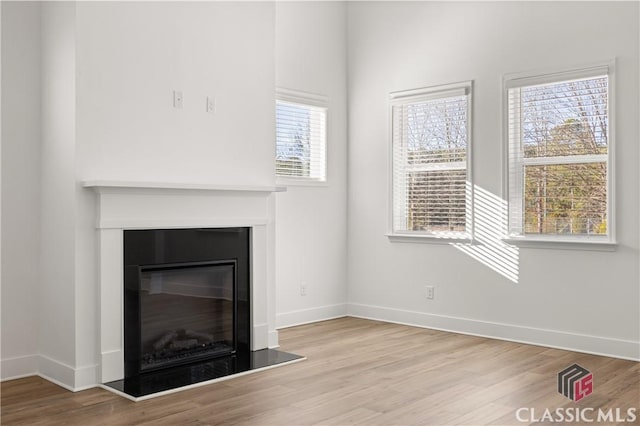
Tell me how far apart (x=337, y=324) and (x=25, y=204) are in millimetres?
2982

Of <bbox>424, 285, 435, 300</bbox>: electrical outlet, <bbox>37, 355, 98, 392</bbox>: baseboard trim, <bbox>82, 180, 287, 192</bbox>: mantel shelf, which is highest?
<bbox>82, 180, 287, 192</bbox>: mantel shelf

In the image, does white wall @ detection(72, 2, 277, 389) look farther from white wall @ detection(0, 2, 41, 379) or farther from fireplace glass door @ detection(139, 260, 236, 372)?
white wall @ detection(0, 2, 41, 379)

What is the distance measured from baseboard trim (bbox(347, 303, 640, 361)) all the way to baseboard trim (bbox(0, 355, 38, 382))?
3.13 metres

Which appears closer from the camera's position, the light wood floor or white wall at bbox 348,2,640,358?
the light wood floor

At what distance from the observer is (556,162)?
5.12 metres

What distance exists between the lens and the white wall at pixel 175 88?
409 cm

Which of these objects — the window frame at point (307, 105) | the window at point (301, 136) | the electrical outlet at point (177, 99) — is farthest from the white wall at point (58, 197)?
the window at point (301, 136)

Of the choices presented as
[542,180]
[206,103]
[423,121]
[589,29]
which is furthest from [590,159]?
[206,103]

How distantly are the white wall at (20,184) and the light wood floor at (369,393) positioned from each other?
0.88ft

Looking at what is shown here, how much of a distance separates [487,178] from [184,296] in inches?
106

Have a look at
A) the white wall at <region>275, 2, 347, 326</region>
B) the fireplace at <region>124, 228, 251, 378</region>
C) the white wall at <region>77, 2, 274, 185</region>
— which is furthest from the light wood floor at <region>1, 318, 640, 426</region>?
the white wall at <region>77, 2, 274, 185</region>

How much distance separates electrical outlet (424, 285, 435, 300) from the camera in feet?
19.3

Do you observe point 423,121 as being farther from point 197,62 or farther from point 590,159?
point 197,62

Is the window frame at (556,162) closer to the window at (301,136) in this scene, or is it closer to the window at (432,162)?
the window at (432,162)
